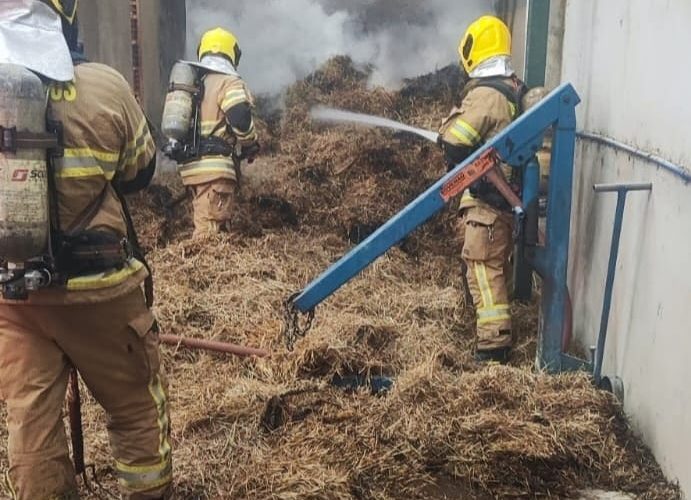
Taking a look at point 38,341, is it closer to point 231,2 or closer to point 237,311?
point 237,311

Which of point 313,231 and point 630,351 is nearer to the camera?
point 630,351

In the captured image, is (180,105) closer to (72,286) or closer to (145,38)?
A: (145,38)

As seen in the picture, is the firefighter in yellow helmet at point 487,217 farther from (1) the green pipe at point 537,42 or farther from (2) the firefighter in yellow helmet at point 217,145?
(2) the firefighter in yellow helmet at point 217,145

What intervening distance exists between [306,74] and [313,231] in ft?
10.1

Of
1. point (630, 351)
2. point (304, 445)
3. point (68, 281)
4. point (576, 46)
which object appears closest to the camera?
point (68, 281)

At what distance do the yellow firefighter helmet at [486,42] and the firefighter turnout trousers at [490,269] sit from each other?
1.00 m

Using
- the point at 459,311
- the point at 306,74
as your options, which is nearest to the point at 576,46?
the point at 459,311

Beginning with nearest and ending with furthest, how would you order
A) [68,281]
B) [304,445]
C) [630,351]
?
[68,281] → [304,445] → [630,351]

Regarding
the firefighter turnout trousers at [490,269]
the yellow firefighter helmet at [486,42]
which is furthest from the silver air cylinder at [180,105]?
the firefighter turnout trousers at [490,269]

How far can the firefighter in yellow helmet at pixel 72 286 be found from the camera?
2775mm

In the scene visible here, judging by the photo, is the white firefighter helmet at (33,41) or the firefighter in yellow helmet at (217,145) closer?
the white firefighter helmet at (33,41)

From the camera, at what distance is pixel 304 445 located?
3.57 m

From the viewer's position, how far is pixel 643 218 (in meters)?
3.76

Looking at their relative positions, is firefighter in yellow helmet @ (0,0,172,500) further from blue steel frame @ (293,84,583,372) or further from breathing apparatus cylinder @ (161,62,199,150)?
breathing apparatus cylinder @ (161,62,199,150)
